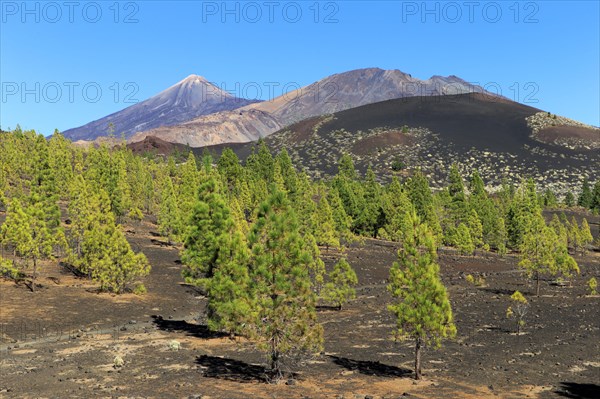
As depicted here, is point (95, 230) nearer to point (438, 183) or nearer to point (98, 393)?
point (98, 393)

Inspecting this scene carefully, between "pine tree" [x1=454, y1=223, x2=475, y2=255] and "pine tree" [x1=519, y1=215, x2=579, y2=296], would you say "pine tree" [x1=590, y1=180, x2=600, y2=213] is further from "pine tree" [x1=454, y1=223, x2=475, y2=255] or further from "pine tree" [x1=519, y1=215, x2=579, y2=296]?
"pine tree" [x1=519, y1=215, x2=579, y2=296]

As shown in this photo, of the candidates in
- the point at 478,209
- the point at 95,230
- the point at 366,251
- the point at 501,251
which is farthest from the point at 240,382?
the point at 478,209

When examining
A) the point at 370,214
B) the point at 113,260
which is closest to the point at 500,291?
the point at 113,260

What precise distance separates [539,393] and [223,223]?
2368 centimetres

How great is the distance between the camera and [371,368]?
26891mm

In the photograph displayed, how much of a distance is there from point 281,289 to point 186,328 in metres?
18.3

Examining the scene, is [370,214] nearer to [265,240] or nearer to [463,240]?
[463,240]

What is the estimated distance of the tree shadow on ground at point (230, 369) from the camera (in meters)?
25.3

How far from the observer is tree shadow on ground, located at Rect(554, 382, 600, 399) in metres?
21.2

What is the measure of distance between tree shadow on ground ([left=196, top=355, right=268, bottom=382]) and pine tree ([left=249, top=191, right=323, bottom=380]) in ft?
7.45

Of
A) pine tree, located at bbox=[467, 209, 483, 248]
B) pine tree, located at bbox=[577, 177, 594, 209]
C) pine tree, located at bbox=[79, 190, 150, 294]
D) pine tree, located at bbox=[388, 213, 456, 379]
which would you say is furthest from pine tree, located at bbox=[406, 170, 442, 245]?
pine tree, located at bbox=[577, 177, 594, 209]

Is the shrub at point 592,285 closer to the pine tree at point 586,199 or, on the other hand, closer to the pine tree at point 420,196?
the pine tree at point 420,196

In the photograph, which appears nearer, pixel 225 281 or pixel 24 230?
pixel 225 281

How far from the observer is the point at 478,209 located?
10269 cm
